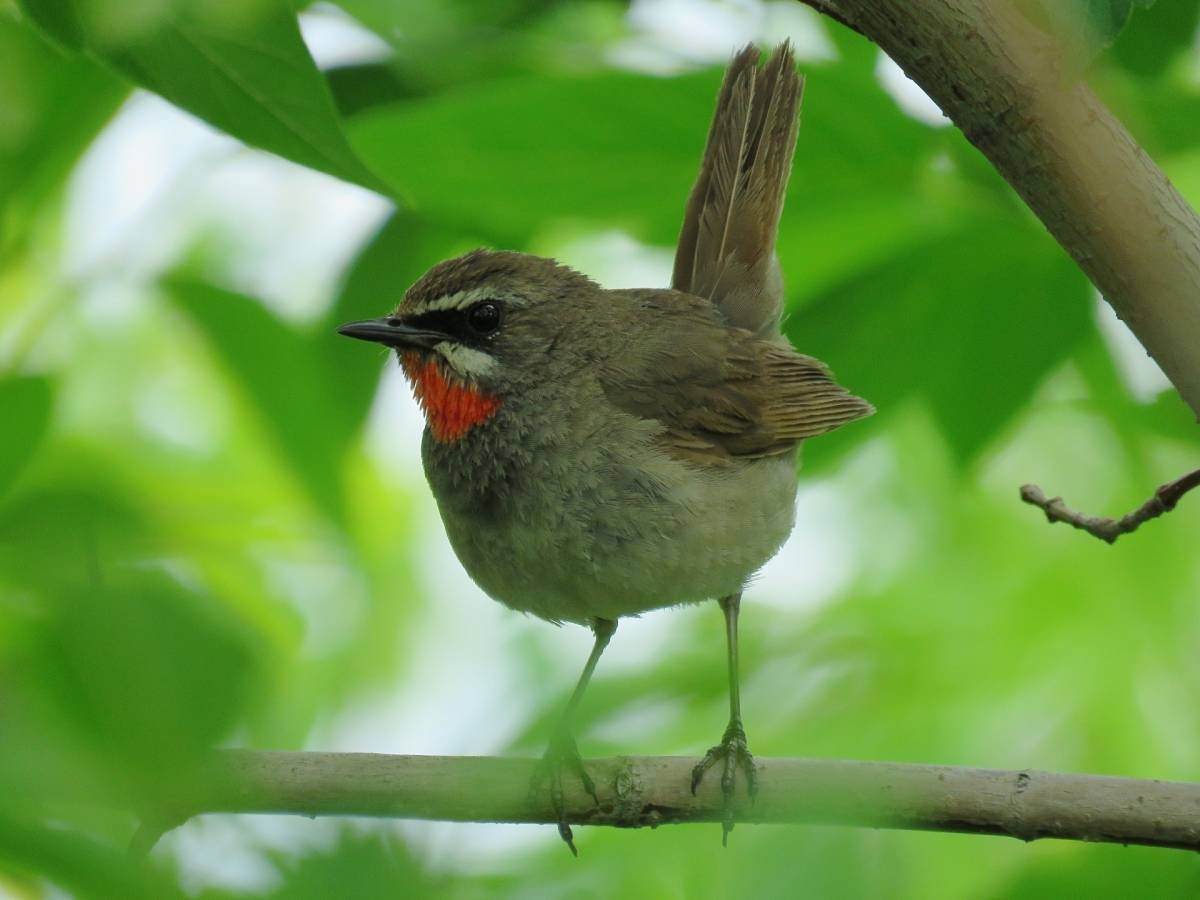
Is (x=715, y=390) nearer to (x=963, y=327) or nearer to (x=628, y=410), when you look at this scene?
(x=628, y=410)

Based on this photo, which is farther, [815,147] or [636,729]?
[636,729]

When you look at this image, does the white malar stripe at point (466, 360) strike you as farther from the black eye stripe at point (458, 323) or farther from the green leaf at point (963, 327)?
the green leaf at point (963, 327)

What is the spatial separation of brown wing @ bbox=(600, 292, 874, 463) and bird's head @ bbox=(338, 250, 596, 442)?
0.31 metres

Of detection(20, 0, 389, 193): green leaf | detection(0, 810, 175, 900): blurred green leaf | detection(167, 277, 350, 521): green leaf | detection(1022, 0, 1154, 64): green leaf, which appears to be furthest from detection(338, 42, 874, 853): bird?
detection(0, 810, 175, 900): blurred green leaf

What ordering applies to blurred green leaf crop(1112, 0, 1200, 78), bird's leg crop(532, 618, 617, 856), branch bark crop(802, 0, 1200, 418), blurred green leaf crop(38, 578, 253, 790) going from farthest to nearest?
1. blurred green leaf crop(1112, 0, 1200, 78)
2. bird's leg crop(532, 618, 617, 856)
3. branch bark crop(802, 0, 1200, 418)
4. blurred green leaf crop(38, 578, 253, 790)

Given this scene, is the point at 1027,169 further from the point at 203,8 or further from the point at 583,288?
the point at 583,288

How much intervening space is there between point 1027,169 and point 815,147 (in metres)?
1.86

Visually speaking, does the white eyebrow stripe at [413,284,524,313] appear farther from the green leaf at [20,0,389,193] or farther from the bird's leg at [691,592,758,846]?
the green leaf at [20,0,389,193]

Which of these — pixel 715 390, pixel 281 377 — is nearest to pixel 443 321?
pixel 281 377

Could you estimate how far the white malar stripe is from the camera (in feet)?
15.6

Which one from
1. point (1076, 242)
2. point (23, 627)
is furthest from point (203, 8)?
point (1076, 242)

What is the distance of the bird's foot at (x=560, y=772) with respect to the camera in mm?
3078

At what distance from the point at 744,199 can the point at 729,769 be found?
8.42 feet

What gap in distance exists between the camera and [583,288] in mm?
5238
